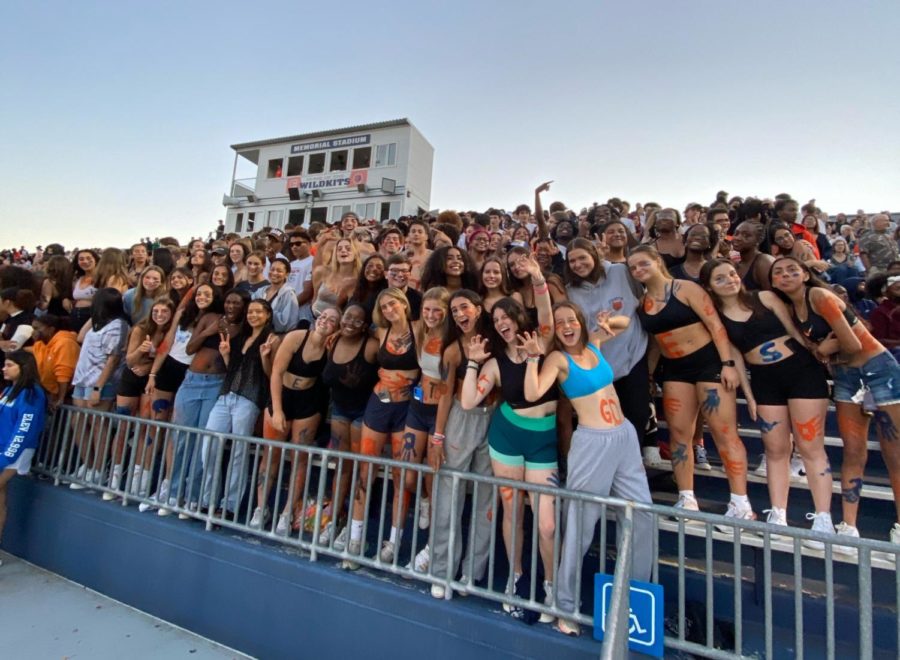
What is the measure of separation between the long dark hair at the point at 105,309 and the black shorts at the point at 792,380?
5.93m

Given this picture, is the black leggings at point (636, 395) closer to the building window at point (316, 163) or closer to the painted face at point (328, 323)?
the painted face at point (328, 323)

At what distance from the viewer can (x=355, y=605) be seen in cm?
289

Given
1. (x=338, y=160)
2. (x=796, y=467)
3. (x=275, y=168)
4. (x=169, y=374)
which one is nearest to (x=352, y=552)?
(x=169, y=374)

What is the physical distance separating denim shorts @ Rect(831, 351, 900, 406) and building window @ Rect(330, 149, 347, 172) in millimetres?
28456

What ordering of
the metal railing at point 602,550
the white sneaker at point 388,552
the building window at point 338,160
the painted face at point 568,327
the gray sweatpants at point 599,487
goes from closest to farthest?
the metal railing at point 602,550
the gray sweatpants at point 599,487
the painted face at point 568,327
the white sneaker at point 388,552
the building window at point 338,160

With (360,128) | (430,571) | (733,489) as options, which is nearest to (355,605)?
(430,571)

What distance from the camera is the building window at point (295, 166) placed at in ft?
95.6

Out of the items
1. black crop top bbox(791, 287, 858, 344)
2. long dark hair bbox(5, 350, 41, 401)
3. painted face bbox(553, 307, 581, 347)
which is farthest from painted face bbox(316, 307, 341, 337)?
black crop top bbox(791, 287, 858, 344)

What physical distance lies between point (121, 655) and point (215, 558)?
2.63 ft

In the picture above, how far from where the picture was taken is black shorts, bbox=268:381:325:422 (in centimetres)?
382

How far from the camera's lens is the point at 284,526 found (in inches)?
132

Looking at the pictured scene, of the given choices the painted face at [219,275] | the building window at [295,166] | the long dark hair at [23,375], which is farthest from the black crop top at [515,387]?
the building window at [295,166]

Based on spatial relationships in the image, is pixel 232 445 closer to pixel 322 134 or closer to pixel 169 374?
pixel 169 374

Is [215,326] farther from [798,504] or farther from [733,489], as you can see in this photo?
[798,504]
